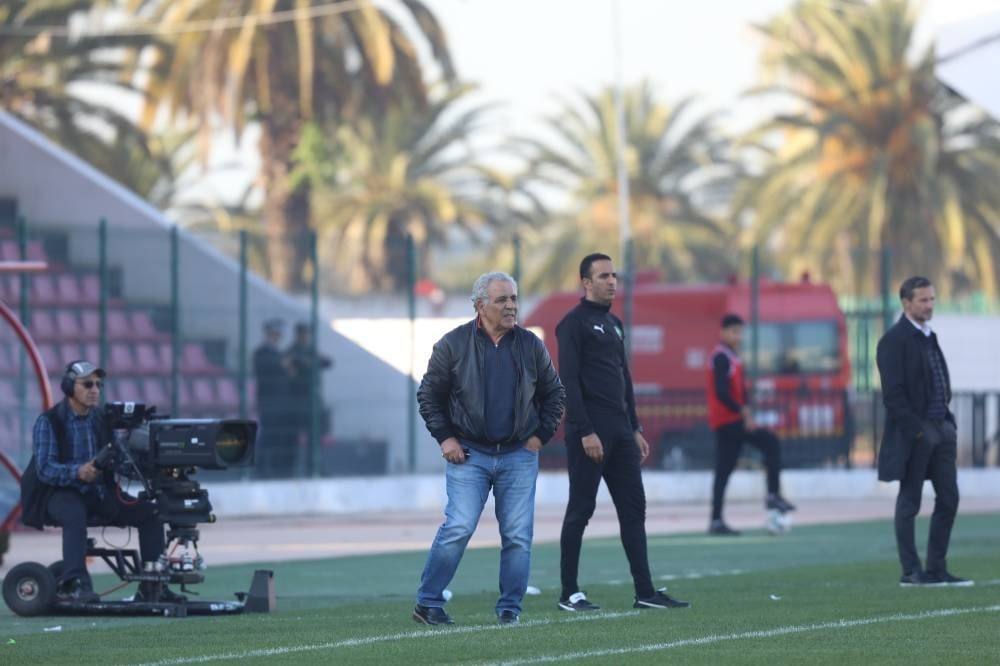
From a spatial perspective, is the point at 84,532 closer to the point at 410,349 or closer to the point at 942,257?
the point at 410,349

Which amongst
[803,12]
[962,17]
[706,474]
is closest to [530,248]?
[803,12]

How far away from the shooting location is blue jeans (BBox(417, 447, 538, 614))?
10.4m

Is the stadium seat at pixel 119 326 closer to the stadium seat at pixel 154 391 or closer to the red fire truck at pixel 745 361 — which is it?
the stadium seat at pixel 154 391

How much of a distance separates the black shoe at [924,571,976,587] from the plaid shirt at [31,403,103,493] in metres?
5.23

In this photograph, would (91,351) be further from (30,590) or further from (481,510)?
(481,510)

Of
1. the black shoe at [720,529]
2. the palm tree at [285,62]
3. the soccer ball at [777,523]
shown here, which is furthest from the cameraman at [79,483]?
the palm tree at [285,62]

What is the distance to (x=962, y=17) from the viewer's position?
17062mm

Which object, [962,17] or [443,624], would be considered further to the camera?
[962,17]

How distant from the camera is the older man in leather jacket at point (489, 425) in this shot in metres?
10.3

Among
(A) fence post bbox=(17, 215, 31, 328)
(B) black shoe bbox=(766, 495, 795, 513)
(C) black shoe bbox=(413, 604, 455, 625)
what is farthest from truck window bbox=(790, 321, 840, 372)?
(C) black shoe bbox=(413, 604, 455, 625)

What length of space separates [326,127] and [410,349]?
14981 mm

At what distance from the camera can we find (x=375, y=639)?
9906mm

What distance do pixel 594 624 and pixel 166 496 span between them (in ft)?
9.03

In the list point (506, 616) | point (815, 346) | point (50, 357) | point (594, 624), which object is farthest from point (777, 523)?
point (815, 346)
